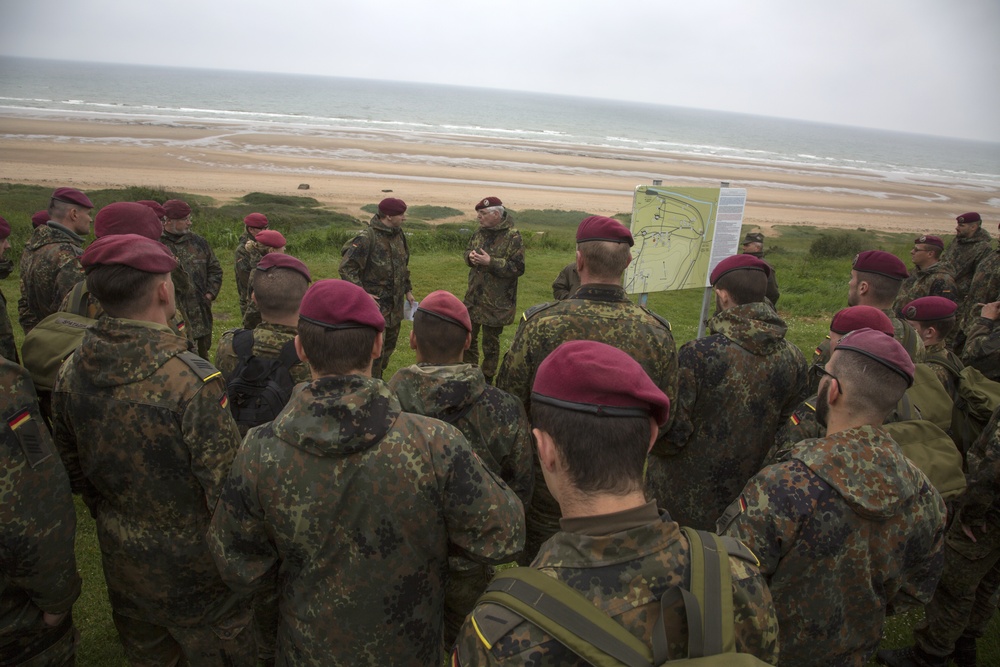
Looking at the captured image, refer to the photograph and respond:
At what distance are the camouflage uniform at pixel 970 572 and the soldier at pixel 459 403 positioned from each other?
8.55 feet

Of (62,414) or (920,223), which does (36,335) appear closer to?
(62,414)

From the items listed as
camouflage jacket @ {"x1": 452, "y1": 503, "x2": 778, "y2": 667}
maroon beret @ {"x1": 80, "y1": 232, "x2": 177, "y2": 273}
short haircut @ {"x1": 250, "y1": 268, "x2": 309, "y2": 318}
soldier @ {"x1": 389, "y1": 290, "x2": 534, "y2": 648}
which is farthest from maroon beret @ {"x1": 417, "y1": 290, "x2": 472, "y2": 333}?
camouflage jacket @ {"x1": 452, "y1": 503, "x2": 778, "y2": 667}

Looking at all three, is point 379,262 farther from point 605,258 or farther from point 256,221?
point 605,258

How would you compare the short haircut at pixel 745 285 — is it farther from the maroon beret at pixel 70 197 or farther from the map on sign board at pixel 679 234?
the maroon beret at pixel 70 197

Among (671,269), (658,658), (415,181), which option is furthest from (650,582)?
(415,181)

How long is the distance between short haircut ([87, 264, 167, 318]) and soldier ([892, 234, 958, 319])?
8.27m

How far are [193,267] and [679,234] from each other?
6.07m

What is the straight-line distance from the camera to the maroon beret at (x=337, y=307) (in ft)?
7.53

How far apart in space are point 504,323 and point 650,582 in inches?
270

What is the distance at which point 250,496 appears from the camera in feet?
7.25

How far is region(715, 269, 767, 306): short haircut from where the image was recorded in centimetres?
367

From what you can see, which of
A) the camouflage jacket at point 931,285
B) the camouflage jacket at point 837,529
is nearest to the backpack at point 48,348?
the camouflage jacket at point 837,529

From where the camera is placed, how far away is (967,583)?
12.1ft

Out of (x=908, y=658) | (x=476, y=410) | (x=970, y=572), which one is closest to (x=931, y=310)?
(x=970, y=572)
